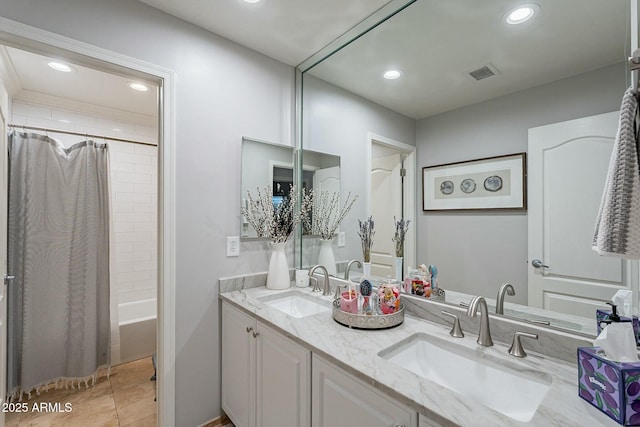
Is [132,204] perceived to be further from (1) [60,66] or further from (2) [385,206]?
(2) [385,206]

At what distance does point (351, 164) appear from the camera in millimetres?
1924

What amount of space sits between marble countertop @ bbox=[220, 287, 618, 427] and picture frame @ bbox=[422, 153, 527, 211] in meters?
0.56

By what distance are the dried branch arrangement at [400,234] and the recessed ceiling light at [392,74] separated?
79 cm

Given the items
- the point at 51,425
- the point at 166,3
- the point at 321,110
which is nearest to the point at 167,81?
the point at 166,3

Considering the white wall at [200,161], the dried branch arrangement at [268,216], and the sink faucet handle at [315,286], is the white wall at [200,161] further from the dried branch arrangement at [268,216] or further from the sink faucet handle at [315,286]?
the sink faucet handle at [315,286]

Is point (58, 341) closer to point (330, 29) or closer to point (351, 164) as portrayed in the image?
point (351, 164)

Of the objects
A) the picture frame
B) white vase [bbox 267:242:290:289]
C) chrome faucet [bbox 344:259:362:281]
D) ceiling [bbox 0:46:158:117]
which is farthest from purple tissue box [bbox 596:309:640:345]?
ceiling [bbox 0:46:158:117]

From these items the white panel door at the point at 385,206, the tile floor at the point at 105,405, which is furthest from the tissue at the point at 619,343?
the tile floor at the point at 105,405

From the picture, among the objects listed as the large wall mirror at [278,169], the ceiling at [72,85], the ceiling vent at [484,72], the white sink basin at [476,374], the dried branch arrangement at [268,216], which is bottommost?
the white sink basin at [476,374]

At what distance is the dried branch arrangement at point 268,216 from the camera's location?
1910mm

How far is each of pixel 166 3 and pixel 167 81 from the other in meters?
0.39

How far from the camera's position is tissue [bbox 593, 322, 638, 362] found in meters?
0.70

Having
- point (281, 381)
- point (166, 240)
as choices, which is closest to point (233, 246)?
point (166, 240)

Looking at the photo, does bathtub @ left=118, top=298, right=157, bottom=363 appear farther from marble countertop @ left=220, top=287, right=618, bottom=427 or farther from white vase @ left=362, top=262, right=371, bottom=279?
white vase @ left=362, top=262, right=371, bottom=279
